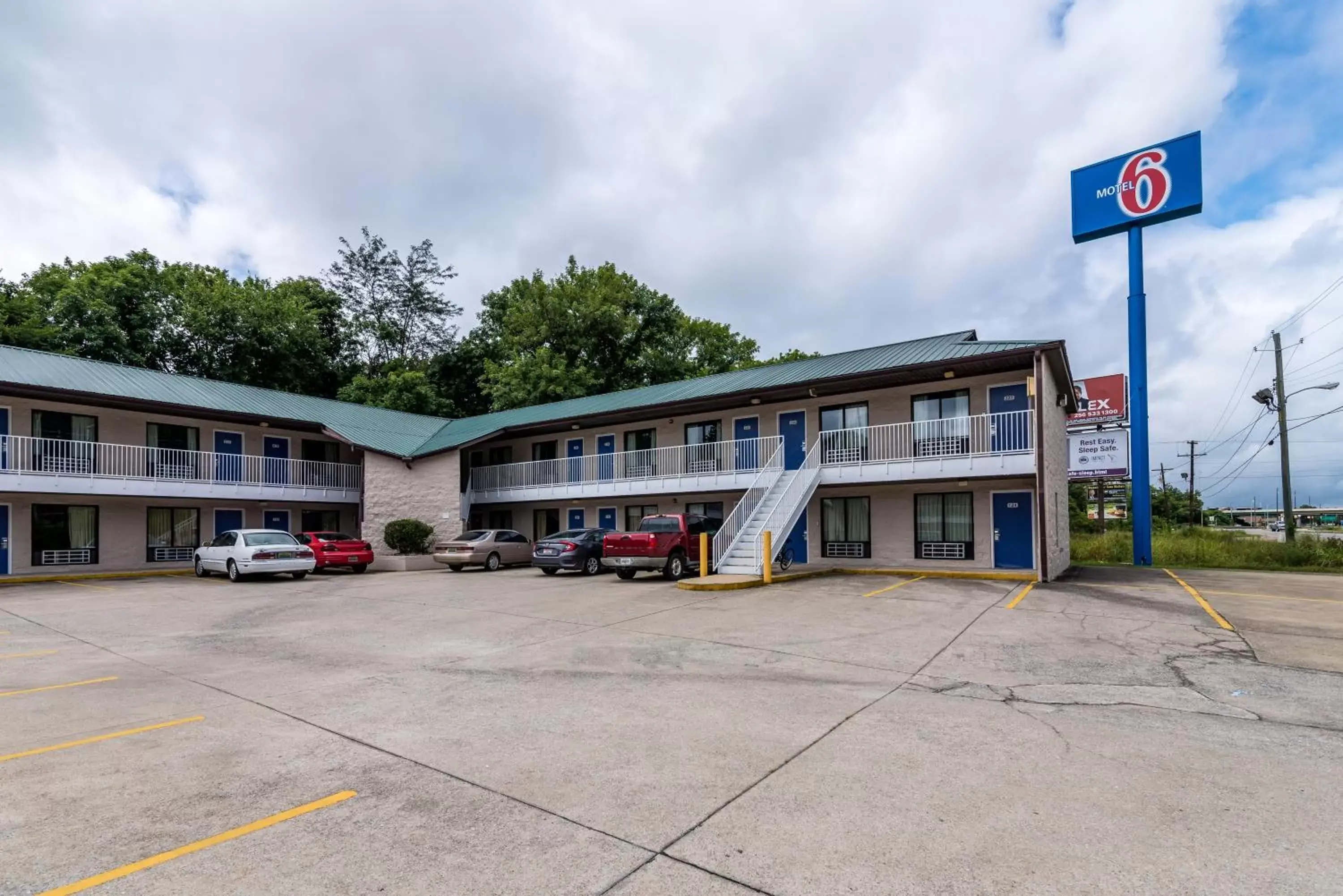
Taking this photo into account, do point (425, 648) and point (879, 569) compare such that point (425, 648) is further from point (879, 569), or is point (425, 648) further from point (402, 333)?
point (402, 333)

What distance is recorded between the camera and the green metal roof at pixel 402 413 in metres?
19.9

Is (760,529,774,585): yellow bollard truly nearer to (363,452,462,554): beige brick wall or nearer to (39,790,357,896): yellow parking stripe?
(39,790,357,896): yellow parking stripe

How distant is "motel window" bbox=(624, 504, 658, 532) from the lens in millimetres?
25703

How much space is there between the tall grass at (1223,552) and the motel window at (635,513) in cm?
1537

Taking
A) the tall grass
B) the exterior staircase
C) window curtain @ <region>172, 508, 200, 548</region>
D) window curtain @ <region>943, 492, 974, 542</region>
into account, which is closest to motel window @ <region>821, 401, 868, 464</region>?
the exterior staircase

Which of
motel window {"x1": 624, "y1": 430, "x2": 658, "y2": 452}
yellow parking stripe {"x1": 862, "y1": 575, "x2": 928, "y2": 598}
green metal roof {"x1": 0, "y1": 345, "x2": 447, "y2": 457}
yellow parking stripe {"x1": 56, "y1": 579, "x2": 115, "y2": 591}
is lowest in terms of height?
yellow parking stripe {"x1": 56, "y1": 579, "x2": 115, "y2": 591}

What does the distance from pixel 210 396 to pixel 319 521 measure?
6.31m

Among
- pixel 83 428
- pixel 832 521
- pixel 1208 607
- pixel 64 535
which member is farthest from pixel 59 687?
pixel 83 428

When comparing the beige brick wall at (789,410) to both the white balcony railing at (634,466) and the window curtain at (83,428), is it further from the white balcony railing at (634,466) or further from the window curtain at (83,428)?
the window curtain at (83,428)

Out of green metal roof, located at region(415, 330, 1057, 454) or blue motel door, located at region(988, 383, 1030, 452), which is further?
green metal roof, located at region(415, 330, 1057, 454)

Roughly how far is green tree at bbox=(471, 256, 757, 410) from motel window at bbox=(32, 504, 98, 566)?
2069 cm

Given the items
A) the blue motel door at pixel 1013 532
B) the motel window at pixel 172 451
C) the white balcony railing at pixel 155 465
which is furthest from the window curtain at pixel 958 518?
the motel window at pixel 172 451

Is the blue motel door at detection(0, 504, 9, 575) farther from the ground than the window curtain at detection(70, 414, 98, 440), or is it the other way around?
the window curtain at detection(70, 414, 98, 440)

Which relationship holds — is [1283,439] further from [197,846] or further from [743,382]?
[197,846]
